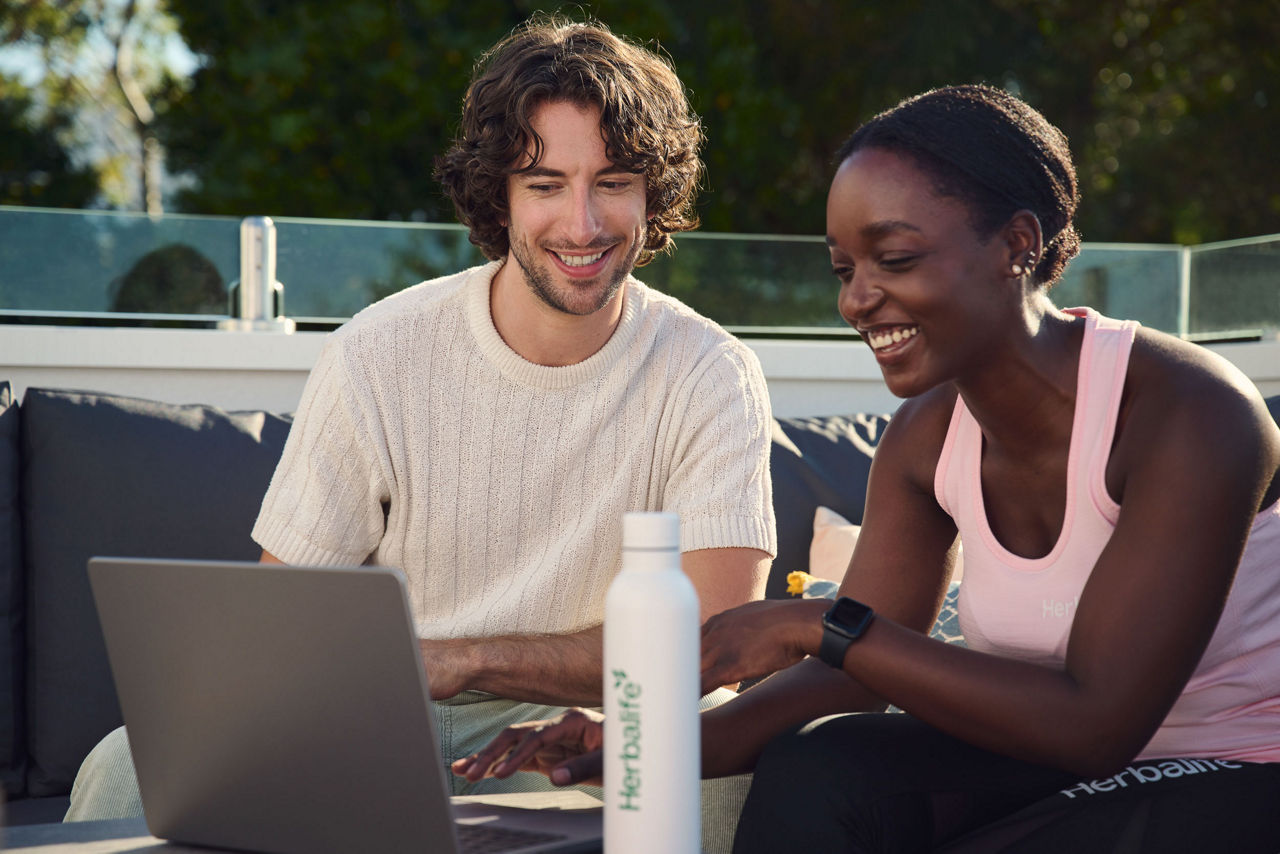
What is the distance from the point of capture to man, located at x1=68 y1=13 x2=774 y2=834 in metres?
2.10

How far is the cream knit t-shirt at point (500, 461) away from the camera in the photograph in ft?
Result: 6.95

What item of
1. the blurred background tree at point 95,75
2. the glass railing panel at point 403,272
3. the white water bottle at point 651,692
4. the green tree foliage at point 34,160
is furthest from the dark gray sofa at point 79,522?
the green tree foliage at point 34,160

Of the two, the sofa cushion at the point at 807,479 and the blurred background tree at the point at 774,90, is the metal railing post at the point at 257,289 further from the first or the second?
the blurred background tree at the point at 774,90

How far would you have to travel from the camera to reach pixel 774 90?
23.9 ft

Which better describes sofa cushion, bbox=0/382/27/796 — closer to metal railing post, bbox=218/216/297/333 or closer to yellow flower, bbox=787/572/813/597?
metal railing post, bbox=218/216/297/333

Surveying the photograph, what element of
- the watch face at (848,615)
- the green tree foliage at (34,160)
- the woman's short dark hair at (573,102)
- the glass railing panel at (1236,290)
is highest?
the green tree foliage at (34,160)

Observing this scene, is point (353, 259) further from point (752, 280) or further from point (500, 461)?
point (500, 461)

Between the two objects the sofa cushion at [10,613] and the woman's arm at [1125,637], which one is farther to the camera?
the sofa cushion at [10,613]

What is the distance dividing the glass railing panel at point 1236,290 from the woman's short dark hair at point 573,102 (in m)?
2.10

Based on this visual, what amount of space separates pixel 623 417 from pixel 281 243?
1.44m

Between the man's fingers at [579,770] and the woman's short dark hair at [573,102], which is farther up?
the woman's short dark hair at [573,102]

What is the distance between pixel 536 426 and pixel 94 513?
892 millimetres

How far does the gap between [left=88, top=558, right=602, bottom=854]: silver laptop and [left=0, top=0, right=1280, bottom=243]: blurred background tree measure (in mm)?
4430

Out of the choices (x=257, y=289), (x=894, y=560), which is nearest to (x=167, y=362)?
(x=257, y=289)
